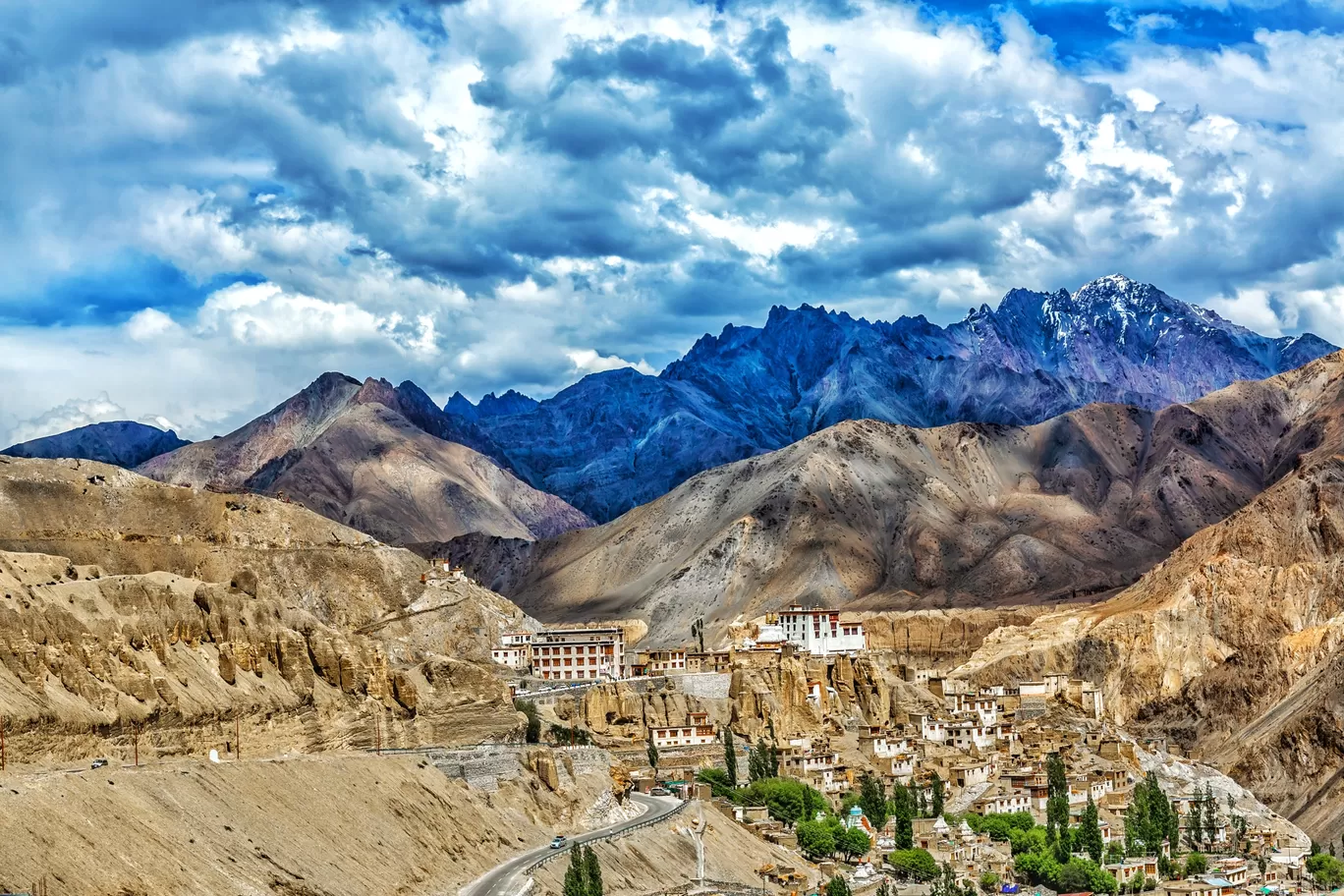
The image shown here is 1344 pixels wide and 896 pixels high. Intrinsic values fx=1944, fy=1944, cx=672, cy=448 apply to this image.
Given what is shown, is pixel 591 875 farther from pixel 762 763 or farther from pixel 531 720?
pixel 762 763

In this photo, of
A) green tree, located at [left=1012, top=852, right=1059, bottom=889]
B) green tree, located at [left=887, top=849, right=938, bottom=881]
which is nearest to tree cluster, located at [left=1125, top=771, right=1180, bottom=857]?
green tree, located at [left=1012, top=852, right=1059, bottom=889]

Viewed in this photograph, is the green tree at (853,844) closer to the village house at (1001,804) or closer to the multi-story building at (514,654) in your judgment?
the village house at (1001,804)

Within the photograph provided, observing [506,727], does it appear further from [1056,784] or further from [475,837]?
[1056,784]

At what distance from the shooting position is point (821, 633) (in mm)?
155625

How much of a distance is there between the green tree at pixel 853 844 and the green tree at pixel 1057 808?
38.1 feet

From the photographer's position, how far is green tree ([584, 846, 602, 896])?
74200mm

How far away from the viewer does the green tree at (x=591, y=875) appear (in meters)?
74.2

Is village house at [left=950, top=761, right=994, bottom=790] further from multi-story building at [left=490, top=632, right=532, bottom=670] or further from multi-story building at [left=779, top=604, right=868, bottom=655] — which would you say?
multi-story building at [left=490, top=632, right=532, bottom=670]

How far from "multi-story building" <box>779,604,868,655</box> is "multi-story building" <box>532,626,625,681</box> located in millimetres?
21088

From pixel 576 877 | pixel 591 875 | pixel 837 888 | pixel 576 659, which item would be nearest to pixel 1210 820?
pixel 837 888

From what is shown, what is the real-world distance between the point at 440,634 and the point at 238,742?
53416 mm

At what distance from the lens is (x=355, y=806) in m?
73.7

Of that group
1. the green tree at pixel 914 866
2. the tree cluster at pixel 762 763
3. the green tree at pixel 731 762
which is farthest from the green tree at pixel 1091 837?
the green tree at pixel 731 762

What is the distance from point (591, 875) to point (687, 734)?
46.1m
